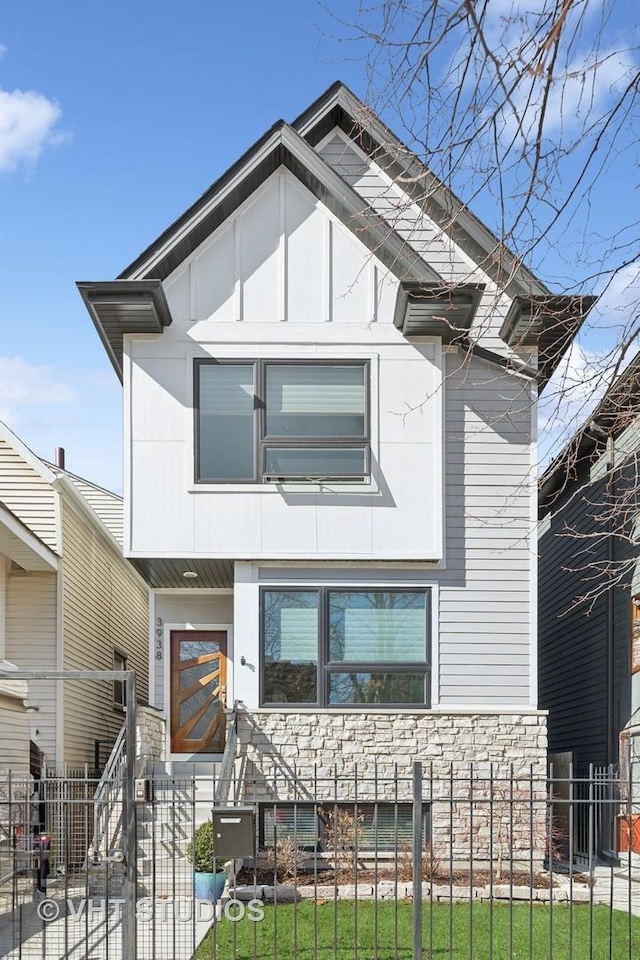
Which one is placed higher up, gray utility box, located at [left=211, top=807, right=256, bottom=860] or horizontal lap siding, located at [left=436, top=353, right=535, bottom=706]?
horizontal lap siding, located at [left=436, top=353, right=535, bottom=706]

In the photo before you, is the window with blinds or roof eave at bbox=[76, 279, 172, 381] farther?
the window with blinds

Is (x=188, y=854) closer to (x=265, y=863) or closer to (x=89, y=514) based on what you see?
(x=265, y=863)

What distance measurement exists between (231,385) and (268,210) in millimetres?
2386

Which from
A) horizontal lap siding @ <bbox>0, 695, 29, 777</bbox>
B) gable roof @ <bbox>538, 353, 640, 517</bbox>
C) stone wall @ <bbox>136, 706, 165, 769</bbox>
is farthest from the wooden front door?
gable roof @ <bbox>538, 353, 640, 517</bbox>

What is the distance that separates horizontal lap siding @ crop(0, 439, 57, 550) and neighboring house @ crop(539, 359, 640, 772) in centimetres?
758

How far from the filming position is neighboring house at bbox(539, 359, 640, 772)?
15648 millimetres

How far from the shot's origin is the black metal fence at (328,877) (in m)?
8.61

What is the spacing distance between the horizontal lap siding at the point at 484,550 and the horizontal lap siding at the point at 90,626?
628 cm

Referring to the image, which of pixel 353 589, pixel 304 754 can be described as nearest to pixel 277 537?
pixel 353 589

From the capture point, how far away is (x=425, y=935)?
1030 cm

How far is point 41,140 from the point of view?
49.7 ft

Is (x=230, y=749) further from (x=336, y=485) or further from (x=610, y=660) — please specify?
(x=610, y=660)

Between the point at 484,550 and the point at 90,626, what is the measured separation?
26.2 feet

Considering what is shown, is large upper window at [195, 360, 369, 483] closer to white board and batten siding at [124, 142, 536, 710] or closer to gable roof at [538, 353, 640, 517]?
white board and batten siding at [124, 142, 536, 710]
